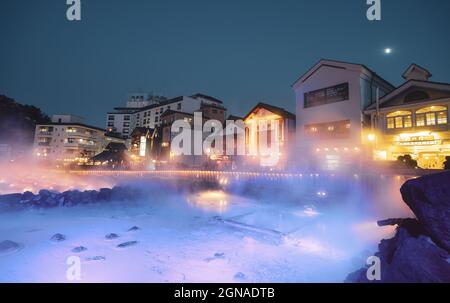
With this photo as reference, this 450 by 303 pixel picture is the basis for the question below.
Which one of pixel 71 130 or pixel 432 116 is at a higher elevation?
pixel 71 130

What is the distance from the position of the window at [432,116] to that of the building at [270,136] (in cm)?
1152

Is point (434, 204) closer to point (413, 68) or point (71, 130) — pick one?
point (413, 68)

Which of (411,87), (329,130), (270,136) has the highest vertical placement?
(411,87)

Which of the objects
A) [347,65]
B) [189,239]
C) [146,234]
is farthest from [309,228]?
[347,65]

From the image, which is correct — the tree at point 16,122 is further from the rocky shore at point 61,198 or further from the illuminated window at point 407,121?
the illuminated window at point 407,121

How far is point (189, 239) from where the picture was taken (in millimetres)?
10383

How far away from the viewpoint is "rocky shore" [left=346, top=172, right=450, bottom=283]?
481 cm

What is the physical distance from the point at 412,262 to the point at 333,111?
21250 millimetres

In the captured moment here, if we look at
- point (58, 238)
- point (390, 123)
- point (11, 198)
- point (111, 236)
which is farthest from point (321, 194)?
point (11, 198)

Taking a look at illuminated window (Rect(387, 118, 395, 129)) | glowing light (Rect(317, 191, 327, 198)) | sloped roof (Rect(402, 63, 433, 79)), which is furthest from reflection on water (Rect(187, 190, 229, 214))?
sloped roof (Rect(402, 63, 433, 79))

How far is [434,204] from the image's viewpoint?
5242mm

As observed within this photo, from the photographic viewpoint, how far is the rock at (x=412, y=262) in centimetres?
470

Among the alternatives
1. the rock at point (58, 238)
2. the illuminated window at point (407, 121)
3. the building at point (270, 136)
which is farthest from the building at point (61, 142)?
the illuminated window at point (407, 121)
